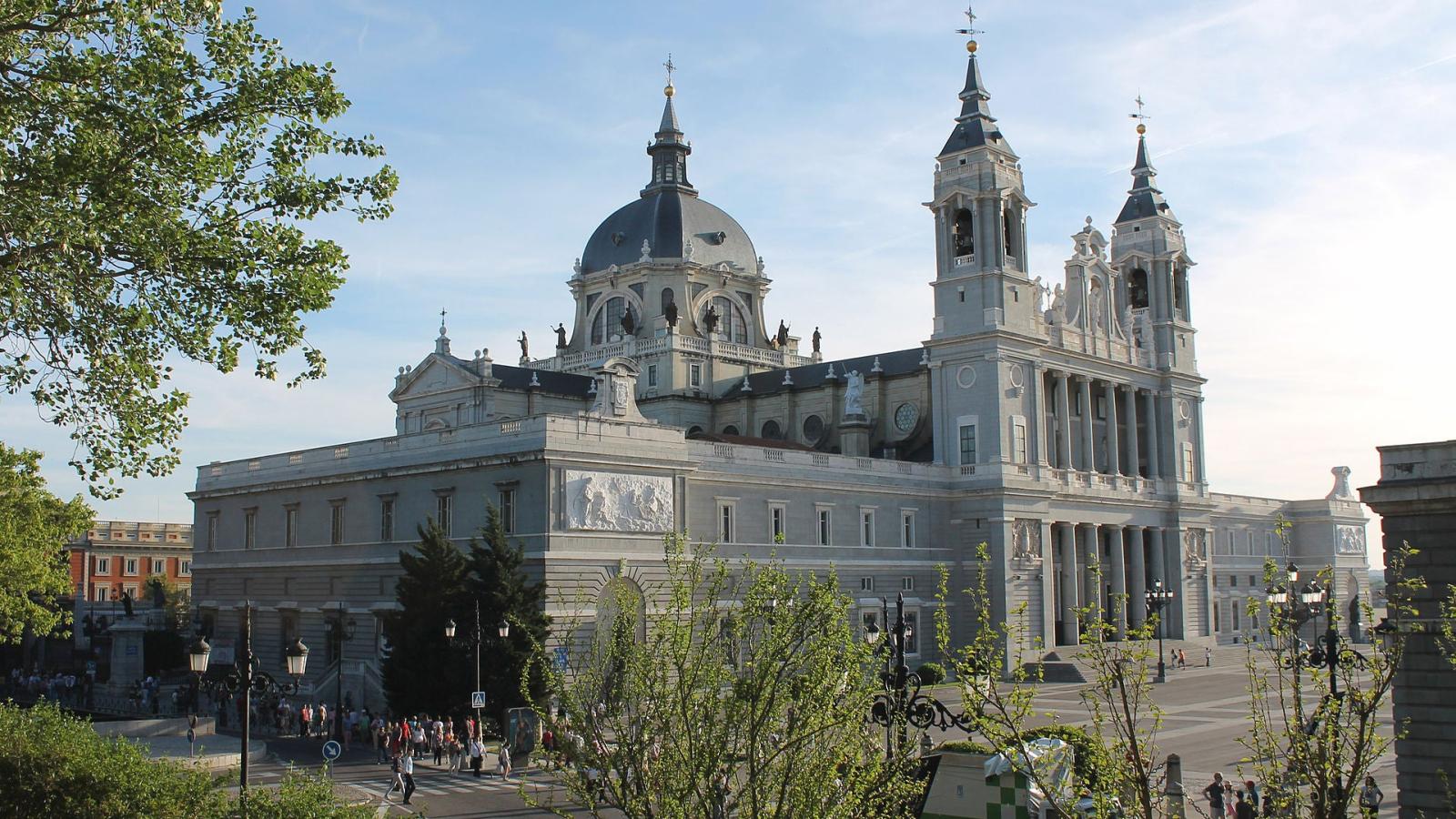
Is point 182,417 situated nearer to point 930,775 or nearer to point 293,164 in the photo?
point 293,164

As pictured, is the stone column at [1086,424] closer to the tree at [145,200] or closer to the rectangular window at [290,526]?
the rectangular window at [290,526]

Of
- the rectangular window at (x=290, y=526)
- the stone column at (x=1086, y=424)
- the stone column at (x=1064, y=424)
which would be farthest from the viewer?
the stone column at (x=1086, y=424)

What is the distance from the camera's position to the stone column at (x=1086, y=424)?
69250 millimetres

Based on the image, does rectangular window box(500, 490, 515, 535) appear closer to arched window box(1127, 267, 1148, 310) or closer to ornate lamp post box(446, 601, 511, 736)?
ornate lamp post box(446, 601, 511, 736)

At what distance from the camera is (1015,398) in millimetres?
63000

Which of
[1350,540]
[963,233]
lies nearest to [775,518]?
[963,233]

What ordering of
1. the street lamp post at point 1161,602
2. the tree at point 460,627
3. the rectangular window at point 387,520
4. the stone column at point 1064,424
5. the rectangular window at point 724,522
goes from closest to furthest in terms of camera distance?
the tree at point 460,627
the rectangular window at point 387,520
the street lamp post at point 1161,602
the rectangular window at point 724,522
the stone column at point 1064,424

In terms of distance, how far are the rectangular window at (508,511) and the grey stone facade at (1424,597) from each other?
28.6m

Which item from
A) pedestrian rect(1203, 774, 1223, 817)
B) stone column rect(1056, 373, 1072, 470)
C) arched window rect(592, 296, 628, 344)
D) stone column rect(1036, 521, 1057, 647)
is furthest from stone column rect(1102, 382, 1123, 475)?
pedestrian rect(1203, 774, 1223, 817)

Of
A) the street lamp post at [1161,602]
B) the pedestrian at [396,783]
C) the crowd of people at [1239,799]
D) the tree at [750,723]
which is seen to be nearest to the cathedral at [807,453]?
the street lamp post at [1161,602]

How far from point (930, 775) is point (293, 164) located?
14252mm

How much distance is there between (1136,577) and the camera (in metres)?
72.5

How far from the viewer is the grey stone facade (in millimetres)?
23203

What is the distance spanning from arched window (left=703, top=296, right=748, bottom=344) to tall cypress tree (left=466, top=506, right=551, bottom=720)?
125ft
